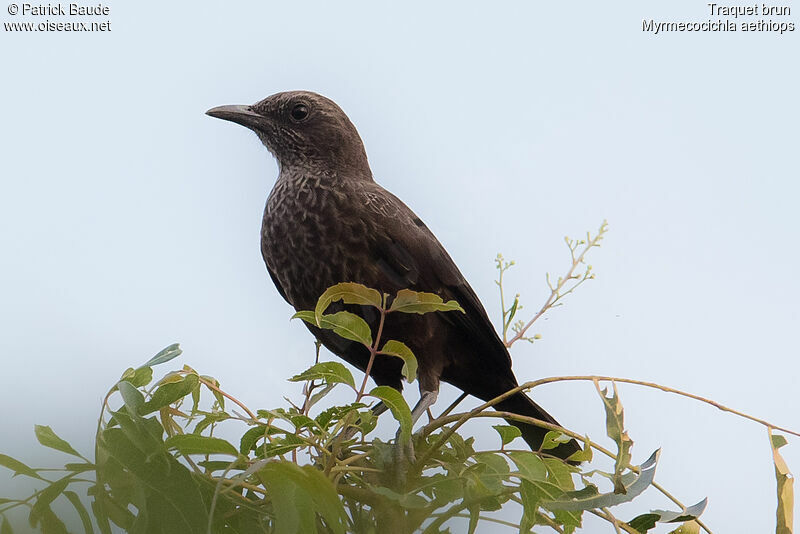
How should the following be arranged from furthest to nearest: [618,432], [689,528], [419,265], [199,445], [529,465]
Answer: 1. [419,265]
2. [689,528]
3. [529,465]
4. [618,432]
5. [199,445]

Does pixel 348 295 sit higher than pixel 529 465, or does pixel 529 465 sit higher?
pixel 348 295

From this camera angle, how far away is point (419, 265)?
320 centimetres

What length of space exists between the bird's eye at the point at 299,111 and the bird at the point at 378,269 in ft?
0.62

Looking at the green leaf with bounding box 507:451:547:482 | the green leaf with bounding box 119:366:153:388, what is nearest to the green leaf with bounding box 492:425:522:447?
the green leaf with bounding box 507:451:547:482

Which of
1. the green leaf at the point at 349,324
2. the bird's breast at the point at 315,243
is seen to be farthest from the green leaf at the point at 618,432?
the bird's breast at the point at 315,243

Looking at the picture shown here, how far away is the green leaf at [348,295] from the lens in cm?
166

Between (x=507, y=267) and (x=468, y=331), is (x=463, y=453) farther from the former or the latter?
(x=468, y=331)

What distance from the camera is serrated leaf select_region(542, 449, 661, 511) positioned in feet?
5.24

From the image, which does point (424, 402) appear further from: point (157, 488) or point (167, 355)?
point (157, 488)

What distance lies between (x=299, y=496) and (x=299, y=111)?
256 cm

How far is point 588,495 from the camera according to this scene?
1610 mm

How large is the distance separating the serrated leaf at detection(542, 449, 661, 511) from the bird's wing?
62.1 inches

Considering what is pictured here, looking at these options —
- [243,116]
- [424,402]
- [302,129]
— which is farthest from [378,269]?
[243,116]

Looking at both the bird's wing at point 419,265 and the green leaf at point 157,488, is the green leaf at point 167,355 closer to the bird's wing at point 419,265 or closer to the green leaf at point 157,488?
the green leaf at point 157,488
